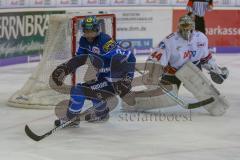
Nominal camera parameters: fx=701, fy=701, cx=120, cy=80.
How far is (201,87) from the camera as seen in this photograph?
6.22 meters

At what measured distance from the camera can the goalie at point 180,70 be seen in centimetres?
618

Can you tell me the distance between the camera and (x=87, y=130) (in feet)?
18.1

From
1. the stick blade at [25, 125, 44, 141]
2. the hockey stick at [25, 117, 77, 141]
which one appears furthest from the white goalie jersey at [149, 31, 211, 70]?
the stick blade at [25, 125, 44, 141]

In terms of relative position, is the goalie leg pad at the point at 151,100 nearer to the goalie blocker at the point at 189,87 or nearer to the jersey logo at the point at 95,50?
the goalie blocker at the point at 189,87

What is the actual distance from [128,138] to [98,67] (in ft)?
2.31

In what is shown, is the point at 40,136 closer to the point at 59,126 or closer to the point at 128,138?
the point at 59,126

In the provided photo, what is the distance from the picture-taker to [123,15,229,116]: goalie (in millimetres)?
6180

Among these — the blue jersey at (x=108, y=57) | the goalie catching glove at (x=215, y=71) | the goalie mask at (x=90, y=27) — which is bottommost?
the goalie catching glove at (x=215, y=71)

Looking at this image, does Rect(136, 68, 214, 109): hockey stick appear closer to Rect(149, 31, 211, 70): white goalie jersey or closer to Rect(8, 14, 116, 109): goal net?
Rect(149, 31, 211, 70): white goalie jersey

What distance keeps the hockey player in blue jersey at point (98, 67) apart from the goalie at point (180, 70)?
0.59 metres

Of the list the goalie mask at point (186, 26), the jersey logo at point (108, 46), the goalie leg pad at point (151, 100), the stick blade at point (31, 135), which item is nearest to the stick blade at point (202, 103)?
the goalie leg pad at point (151, 100)

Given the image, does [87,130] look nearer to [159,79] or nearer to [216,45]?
[159,79]

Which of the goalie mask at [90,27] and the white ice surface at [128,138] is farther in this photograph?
the goalie mask at [90,27]

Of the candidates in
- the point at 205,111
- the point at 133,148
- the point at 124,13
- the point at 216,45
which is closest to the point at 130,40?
the point at 124,13
